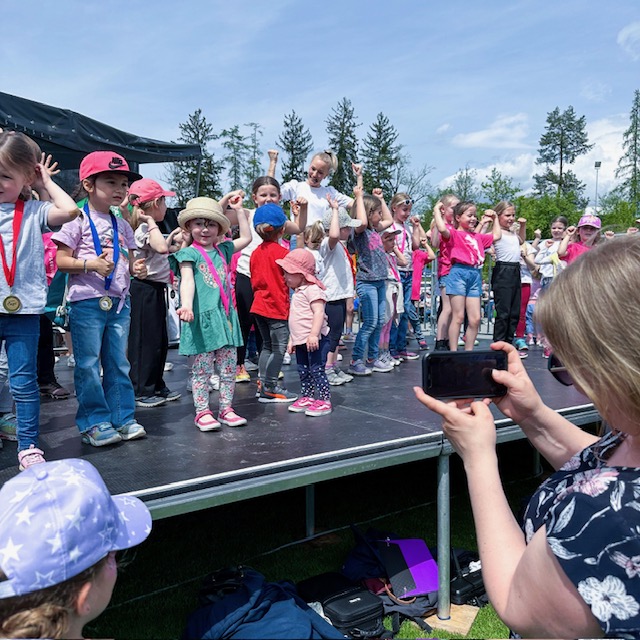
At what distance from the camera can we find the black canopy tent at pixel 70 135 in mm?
7148

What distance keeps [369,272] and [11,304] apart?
3.66 meters

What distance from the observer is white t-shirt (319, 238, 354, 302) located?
5.62 m

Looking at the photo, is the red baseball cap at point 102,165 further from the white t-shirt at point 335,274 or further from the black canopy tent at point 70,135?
the black canopy tent at point 70,135

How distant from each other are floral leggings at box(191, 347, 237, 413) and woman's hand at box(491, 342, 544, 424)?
264 cm

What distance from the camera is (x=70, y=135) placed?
7754mm

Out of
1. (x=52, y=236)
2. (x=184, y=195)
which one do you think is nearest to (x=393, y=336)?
(x=52, y=236)

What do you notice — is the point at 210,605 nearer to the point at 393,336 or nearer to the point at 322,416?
the point at 322,416

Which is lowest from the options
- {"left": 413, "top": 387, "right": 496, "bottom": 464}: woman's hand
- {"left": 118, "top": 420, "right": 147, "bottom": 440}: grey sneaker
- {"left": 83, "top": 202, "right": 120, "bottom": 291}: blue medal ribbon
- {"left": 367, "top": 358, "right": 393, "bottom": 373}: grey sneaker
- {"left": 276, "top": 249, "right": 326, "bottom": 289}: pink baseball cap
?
{"left": 367, "top": 358, "right": 393, "bottom": 373}: grey sneaker

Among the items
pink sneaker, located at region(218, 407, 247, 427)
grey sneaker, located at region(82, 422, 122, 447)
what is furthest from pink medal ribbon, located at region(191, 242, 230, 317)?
grey sneaker, located at region(82, 422, 122, 447)

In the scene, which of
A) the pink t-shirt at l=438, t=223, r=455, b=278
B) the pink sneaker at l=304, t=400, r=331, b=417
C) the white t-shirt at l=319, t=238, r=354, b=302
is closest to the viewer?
the pink sneaker at l=304, t=400, r=331, b=417

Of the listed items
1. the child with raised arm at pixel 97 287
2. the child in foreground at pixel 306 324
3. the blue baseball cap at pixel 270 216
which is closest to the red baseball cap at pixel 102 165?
the child with raised arm at pixel 97 287

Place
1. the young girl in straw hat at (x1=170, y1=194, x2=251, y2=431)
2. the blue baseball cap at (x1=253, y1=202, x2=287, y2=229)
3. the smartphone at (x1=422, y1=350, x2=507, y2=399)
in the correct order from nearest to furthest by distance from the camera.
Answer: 1. the smartphone at (x1=422, y1=350, x2=507, y2=399)
2. the young girl in straw hat at (x1=170, y1=194, x2=251, y2=431)
3. the blue baseball cap at (x1=253, y1=202, x2=287, y2=229)

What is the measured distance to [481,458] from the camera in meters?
1.36

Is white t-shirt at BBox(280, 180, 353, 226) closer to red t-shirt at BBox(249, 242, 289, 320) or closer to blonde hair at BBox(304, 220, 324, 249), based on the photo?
blonde hair at BBox(304, 220, 324, 249)
